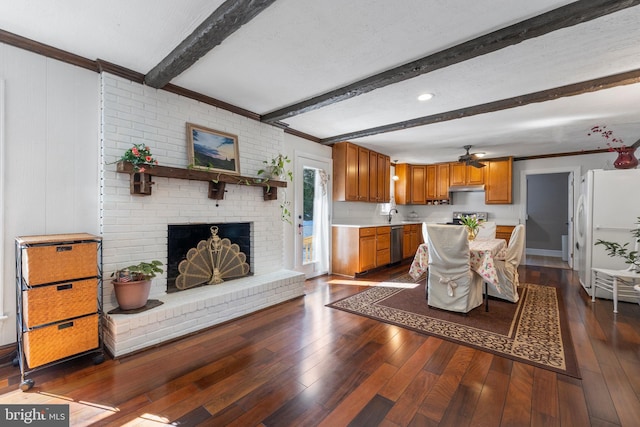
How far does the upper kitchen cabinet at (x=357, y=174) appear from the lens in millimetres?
5004

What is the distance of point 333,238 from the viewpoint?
512 cm

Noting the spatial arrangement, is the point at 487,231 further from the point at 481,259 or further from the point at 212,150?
the point at 212,150

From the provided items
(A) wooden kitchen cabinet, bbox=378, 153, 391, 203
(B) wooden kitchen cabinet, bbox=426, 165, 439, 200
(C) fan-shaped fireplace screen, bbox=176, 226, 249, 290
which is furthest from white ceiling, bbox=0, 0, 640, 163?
(B) wooden kitchen cabinet, bbox=426, 165, 439, 200

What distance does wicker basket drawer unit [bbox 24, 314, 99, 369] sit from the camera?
1.86 m

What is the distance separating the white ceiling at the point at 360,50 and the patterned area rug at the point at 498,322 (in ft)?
7.87

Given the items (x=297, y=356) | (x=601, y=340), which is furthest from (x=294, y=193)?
(x=601, y=340)

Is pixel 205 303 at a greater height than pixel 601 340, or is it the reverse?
pixel 205 303

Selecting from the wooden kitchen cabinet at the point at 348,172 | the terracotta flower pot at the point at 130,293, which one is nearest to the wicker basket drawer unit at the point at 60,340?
the terracotta flower pot at the point at 130,293

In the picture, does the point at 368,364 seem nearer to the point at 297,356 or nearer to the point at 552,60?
the point at 297,356

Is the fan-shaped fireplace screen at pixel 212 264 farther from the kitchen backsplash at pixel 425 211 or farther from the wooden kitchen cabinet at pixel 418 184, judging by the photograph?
the wooden kitchen cabinet at pixel 418 184

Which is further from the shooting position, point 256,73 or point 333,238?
point 333,238

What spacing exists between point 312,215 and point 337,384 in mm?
3196

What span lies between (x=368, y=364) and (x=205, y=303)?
162 cm

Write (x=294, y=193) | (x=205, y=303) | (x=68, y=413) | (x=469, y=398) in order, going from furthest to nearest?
1. (x=294, y=193)
2. (x=205, y=303)
3. (x=469, y=398)
4. (x=68, y=413)
